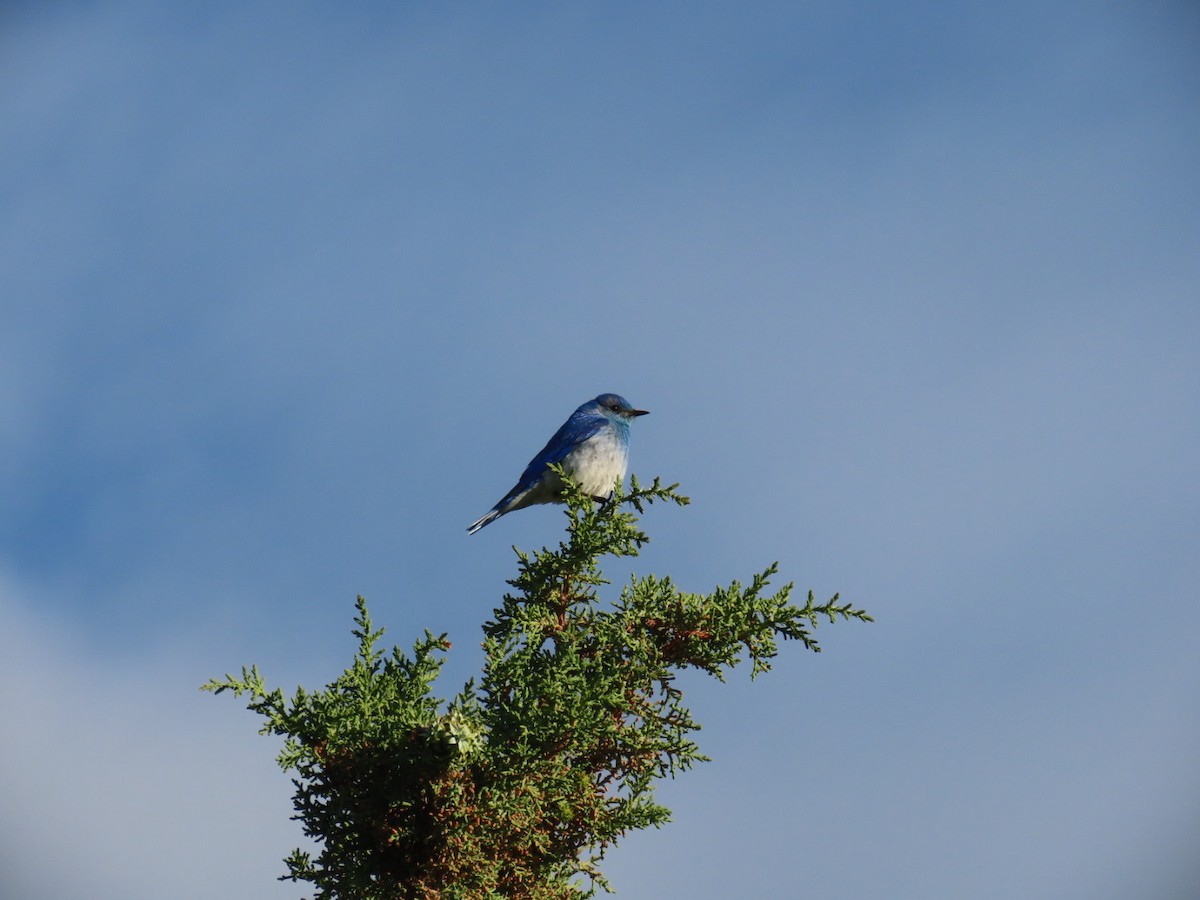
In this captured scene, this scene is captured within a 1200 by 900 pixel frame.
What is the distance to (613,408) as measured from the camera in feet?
34.9

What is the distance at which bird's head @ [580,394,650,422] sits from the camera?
1053 cm

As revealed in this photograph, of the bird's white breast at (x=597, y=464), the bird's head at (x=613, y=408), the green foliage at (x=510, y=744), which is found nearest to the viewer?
the green foliage at (x=510, y=744)

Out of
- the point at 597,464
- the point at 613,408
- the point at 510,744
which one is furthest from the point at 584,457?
the point at 510,744

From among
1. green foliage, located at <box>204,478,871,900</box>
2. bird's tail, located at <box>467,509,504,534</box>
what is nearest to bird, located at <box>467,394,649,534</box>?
bird's tail, located at <box>467,509,504,534</box>

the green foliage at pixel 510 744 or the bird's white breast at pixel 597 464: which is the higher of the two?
the bird's white breast at pixel 597 464

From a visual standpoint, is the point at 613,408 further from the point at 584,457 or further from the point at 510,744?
the point at 510,744

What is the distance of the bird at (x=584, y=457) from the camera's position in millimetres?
9719

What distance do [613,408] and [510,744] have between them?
571cm

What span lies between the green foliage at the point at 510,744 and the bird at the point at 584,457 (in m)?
3.81

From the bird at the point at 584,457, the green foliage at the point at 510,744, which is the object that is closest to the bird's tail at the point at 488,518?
the bird at the point at 584,457

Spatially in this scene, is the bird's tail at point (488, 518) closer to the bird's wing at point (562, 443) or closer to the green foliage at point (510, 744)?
the bird's wing at point (562, 443)

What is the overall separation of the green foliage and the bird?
3.81 m

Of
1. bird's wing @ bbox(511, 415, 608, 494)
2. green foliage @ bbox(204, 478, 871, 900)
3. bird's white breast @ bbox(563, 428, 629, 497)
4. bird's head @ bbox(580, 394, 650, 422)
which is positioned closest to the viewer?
green foliage @ bbox(204, 478, 871, 900)

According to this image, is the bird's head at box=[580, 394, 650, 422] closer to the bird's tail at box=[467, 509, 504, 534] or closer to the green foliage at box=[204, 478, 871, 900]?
the bird's tail at box=[467, 509, 504, 534]
